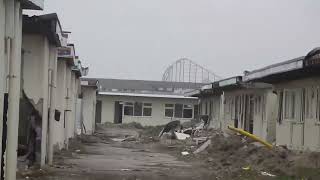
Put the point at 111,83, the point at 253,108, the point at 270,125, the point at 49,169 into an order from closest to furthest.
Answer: the point at 49,169 < the point at 270,125 < the point at 253,108 < the point at 111,83

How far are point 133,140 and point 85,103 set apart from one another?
4780 millimetres

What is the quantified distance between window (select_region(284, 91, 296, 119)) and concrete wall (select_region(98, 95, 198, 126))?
111 feet

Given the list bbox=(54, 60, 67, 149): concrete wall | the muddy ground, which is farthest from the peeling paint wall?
bbox=(54, 60, 67, 149): concrete wall

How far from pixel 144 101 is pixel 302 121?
3683 centimetres

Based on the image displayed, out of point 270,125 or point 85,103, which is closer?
point 270,125

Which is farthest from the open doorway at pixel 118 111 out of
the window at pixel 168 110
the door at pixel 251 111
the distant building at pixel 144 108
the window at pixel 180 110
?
the door at pixel 251 111

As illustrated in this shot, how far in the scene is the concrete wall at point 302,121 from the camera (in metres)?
17.7

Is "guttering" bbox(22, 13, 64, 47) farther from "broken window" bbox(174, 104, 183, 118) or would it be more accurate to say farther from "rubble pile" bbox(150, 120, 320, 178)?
"broken window" bbox(174, 104, 183, 118)

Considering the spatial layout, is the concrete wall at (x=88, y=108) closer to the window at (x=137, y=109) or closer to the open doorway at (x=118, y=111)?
the window at (x=137, y=109)

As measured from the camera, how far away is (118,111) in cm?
5622

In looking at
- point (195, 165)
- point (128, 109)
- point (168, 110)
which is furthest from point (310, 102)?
point (128, 109)

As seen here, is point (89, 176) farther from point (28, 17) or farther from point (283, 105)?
point (283, 105)

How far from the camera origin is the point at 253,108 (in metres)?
29.3

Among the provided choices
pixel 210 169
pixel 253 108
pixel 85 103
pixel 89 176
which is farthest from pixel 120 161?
pixel 85 103
